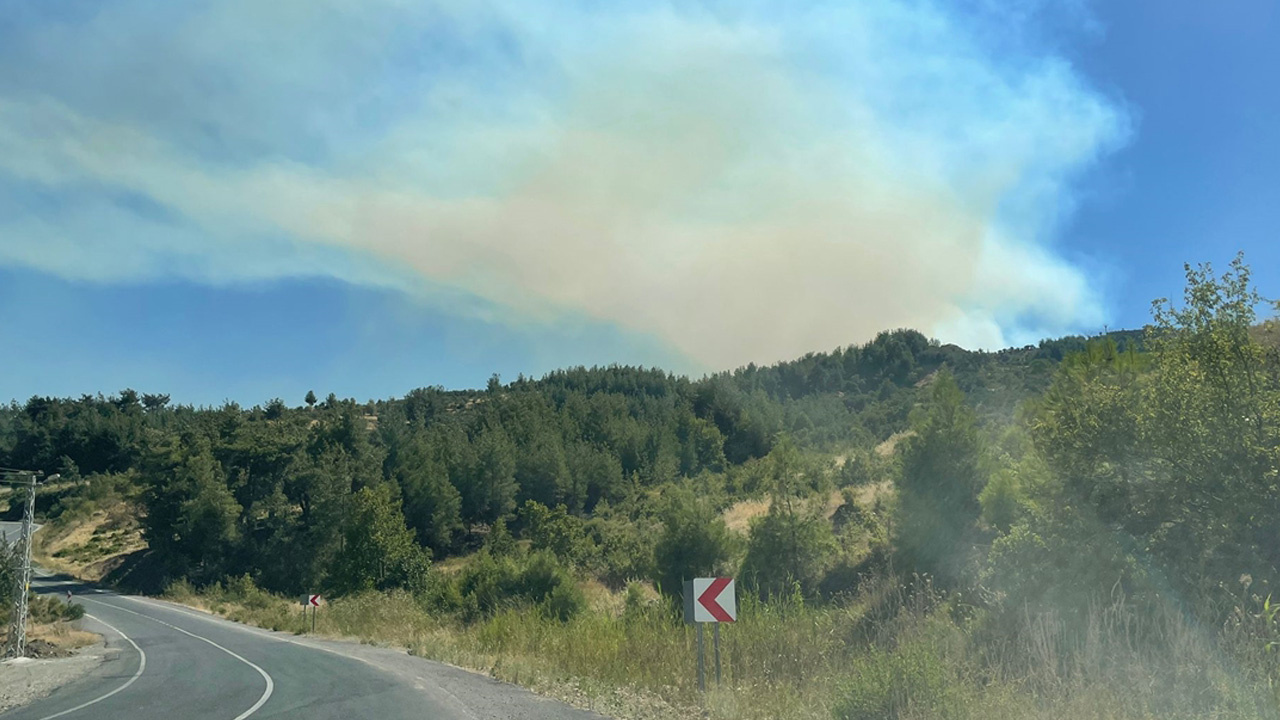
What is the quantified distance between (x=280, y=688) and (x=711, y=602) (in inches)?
438

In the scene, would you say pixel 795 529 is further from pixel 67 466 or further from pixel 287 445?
pixel 67 466

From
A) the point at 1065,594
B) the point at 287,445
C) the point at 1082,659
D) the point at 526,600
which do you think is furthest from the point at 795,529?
the point at 287,445

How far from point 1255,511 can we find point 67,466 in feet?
408

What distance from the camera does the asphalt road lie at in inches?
528

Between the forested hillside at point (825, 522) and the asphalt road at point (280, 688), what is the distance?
2.24 metres

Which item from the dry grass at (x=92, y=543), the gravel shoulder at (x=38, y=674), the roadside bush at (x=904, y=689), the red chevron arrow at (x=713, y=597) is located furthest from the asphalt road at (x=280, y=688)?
the dry grass at (x=92, y=543)

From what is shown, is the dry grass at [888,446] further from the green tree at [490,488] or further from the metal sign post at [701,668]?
the metal sign post at [701,668]

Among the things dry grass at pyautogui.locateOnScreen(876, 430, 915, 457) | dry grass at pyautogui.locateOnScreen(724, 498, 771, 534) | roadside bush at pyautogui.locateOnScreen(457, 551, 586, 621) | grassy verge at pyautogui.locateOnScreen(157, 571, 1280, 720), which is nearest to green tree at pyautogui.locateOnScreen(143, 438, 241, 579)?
roadside bush at pyautogui.locateOnScreen(457, 551, 586, 621)

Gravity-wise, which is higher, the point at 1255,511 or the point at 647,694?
the point at 1255,511

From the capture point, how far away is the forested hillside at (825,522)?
9938mm

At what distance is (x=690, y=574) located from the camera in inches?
1713

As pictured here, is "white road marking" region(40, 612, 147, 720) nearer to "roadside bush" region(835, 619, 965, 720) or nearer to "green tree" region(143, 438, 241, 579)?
"roadside bush" region(835, 619, 965, 720)

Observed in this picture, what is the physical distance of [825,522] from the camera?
43.3 m

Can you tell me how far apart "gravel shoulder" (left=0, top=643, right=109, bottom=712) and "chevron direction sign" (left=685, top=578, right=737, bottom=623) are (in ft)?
48.8
